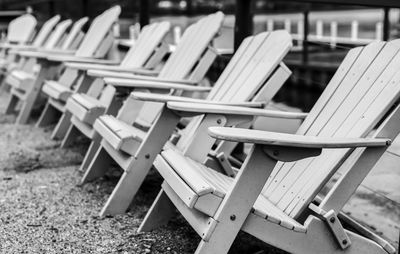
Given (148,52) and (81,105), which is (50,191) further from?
(148,52)

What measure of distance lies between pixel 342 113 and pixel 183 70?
1804 mm

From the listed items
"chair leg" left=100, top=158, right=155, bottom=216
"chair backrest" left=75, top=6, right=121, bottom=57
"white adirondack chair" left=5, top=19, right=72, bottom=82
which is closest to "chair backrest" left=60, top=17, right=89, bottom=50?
"white adirondack chair" left=5, top=19, right=72, bottom=82

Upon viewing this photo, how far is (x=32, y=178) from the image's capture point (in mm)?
4105

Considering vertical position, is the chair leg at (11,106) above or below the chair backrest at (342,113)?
below

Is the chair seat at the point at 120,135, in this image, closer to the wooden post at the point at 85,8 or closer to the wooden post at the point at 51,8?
the wooden post at the point at 85,8

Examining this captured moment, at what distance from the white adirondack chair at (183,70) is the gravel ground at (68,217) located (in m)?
0.31

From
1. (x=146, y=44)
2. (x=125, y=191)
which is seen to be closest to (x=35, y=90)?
(x=146, y=44)

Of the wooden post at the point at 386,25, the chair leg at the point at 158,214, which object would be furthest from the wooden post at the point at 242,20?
the wooden post at the point at 386,25

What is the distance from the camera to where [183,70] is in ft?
14.5

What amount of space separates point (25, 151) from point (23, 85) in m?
1.20

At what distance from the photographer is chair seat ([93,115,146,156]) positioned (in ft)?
10.6

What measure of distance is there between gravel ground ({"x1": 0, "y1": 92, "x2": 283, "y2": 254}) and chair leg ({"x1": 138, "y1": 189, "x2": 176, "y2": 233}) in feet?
0.12

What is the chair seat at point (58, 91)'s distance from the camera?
5.05 meters

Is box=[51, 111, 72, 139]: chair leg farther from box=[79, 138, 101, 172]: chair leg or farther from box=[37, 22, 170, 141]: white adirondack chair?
box=[79, 138, 101, 172]: chair leg
